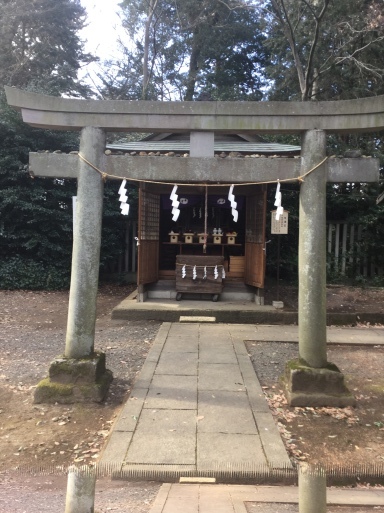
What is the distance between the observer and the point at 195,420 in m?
4.18

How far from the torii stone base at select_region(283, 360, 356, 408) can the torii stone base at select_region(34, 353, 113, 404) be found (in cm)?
225

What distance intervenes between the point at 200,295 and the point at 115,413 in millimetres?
5690

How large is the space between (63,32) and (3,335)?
1826cm

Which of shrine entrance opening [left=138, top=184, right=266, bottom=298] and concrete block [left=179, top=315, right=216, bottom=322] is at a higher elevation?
shrine entrance opening [left=138, top=184, right=266, bottom=298]

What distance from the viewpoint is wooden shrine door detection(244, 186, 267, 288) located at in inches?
363

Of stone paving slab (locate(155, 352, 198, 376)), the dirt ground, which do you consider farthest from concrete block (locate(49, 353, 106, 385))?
stone paving slab (locate(155, 352, 198, 376))

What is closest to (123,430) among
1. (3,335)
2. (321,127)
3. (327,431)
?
(327,431)

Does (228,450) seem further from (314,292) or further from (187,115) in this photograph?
(187,115)

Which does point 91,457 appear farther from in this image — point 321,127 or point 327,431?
point 321,127

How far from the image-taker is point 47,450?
373 cm

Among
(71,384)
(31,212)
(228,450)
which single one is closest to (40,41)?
(31,212)

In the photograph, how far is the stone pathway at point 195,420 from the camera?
11.3 ft

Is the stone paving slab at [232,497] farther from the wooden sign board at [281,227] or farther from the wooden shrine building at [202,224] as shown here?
the wooden shrine building at [202,224]

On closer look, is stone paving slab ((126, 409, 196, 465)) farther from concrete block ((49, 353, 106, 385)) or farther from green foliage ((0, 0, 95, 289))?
green foliage ((0, 0, 95, 289))
